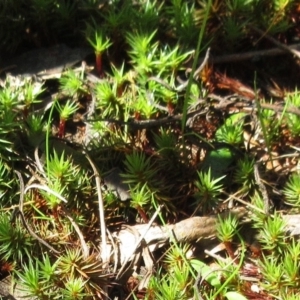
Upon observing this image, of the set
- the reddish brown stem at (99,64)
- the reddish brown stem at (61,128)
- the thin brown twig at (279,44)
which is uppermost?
the thin brown twig at (279,44)

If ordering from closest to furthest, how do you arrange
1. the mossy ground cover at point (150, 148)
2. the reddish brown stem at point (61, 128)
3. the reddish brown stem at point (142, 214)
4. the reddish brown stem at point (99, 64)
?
the mossy ground cover at point (150, 148) < the reddish brown stem at point (142, 214) < the reddish brown stem at point (61, 128) < the reddish brown stem at point (99, 64)

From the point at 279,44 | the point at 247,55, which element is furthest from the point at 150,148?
the point at 279,44

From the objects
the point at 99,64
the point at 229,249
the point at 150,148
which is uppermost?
the point at 99,64

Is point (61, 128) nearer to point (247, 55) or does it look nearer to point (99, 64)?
point (99, 64)

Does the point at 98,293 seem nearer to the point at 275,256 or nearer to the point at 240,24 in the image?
the point at 275,256

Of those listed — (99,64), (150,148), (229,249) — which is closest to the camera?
(229,249)

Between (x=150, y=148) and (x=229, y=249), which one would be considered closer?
(x=229, y=249)

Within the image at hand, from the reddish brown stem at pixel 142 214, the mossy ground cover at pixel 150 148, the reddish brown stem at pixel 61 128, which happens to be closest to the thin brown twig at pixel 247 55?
the mossy ground cover at pixel 150 148

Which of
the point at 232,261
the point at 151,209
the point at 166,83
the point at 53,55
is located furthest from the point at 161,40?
the point at 232,261

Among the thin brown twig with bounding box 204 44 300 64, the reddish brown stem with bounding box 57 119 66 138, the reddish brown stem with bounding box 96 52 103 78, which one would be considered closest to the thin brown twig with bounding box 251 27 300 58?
the thin brown twig with bounding box 204 44 300 64

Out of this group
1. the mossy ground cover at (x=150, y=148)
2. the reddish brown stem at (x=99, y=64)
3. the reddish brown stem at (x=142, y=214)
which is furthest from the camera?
the reddish brown stem at (x=99, y=64)

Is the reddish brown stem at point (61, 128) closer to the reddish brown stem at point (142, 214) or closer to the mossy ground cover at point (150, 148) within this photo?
the mossy ground cover at point (150, 148)

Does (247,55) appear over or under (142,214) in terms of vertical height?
over
